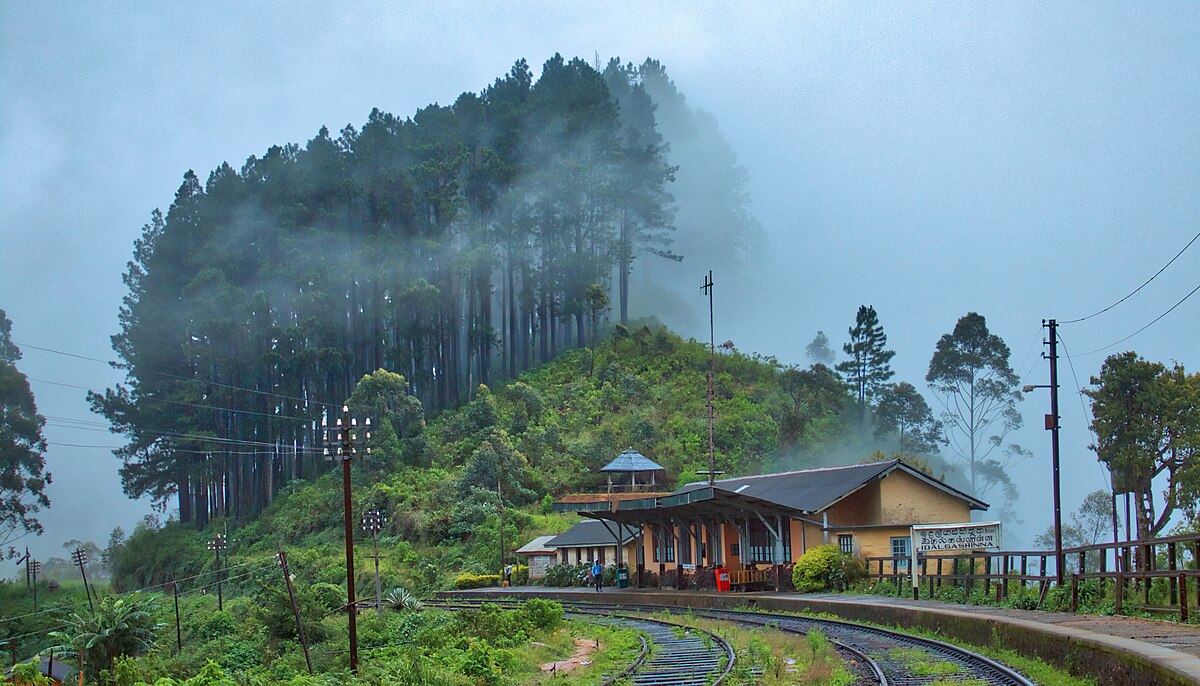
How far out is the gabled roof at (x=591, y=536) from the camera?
152 ft

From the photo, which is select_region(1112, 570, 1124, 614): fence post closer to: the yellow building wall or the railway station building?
the railway station building

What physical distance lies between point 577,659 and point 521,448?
4470cm

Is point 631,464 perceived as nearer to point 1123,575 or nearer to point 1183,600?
point 1123,575

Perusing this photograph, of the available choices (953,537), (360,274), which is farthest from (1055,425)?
(360,274)

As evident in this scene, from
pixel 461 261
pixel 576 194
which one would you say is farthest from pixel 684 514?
pixel 576 194

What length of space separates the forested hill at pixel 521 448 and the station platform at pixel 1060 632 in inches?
1175

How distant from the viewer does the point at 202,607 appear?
51250 mm

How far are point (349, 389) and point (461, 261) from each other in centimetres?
1234

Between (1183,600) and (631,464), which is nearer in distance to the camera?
(1183,600)

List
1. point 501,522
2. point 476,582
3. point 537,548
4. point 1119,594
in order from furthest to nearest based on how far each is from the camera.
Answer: point 501,522 < point 537,548 < point 476,582 < point 1119,594

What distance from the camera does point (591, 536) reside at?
49.3 meters

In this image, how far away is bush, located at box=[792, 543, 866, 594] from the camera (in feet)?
102

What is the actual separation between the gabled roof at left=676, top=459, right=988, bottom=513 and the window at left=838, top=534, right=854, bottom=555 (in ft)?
3.50

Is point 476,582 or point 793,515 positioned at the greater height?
point 793,515
